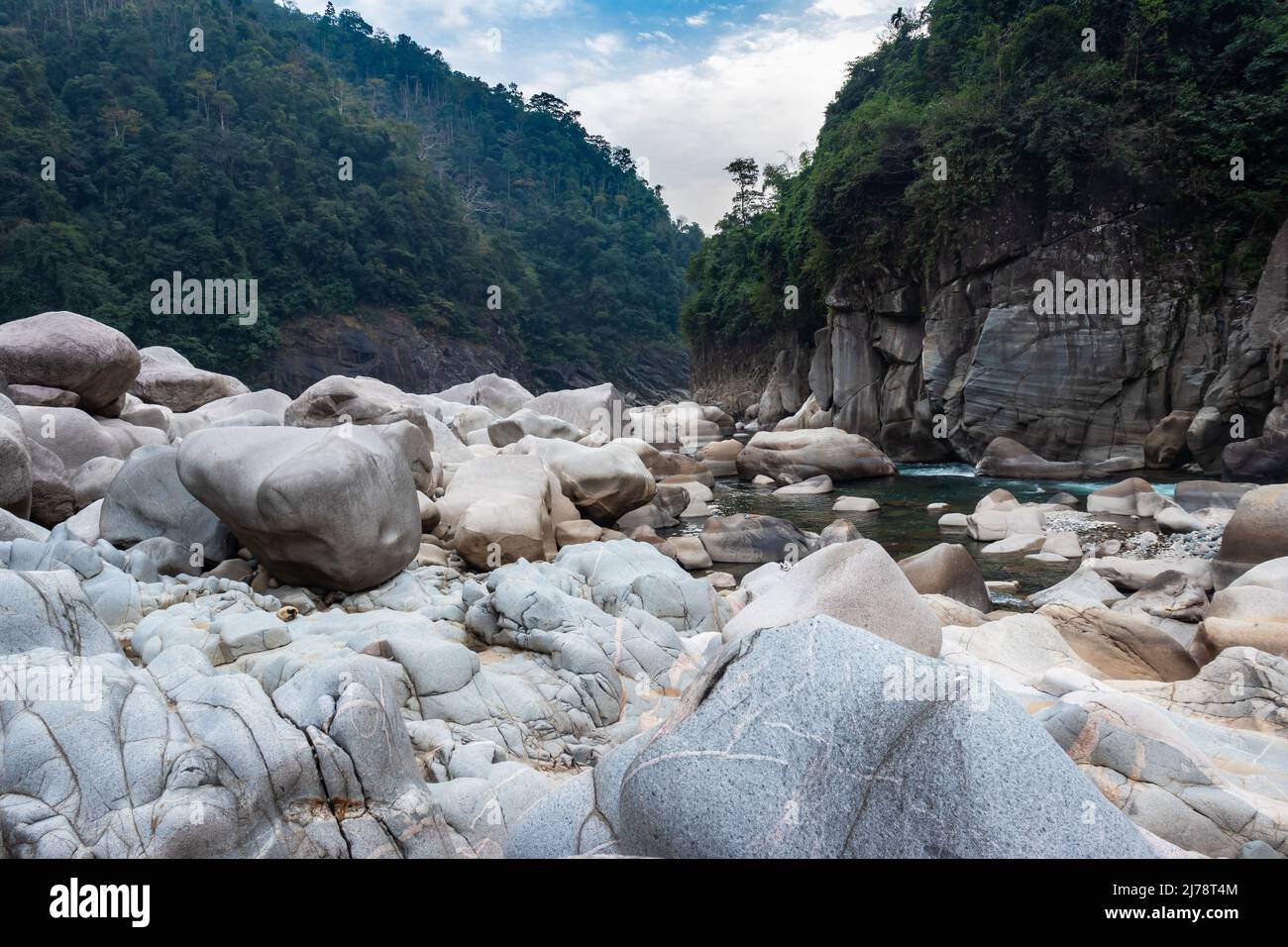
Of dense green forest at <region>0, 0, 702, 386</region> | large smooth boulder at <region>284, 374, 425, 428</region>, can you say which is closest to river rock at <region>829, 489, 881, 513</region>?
large smooth boulder at <region>284, 374, 425, 428</region>

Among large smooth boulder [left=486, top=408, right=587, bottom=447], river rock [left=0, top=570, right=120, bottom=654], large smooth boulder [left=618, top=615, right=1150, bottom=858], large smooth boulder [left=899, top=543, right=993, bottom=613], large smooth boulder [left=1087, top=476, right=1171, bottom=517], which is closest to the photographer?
large smooth boulder [left=618, top=615, right=1150, bottom=858]

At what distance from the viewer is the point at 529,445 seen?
486 inches

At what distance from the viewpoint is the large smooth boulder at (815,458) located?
18.4m

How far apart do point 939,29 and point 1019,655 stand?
27.9 m

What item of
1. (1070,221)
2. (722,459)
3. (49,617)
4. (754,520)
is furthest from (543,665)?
(1070,221)

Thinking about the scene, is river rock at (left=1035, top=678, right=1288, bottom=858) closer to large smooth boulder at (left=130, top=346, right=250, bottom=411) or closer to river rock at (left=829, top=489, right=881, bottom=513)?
river rock at (left=829, top=489, right=881, bottom=513)

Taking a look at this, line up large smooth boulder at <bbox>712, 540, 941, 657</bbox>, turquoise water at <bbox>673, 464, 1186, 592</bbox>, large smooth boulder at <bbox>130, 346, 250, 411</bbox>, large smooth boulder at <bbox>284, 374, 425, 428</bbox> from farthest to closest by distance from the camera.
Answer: large smooth boulder at <bbox>130, 346, 250, 411</bbox>
turquoise water at <bbox>673, 464, 1186, 592</bbox>
large smooth boulder at <bbox>284, 374, 425, 428</bbox>
large smooth boulder at <bbox>712, 540, 941, 657</bbox>

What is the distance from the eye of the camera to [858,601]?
5430 mm

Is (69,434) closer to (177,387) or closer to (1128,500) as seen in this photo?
(177,387)

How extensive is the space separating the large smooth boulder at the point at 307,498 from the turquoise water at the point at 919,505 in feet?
16.9

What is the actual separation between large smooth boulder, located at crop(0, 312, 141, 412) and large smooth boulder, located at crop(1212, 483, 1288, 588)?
12393 millimetres

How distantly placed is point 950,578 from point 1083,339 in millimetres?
13707

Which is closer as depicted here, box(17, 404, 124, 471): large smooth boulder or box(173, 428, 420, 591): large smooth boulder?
box(173, 428, 420, 591): large smooth boulder

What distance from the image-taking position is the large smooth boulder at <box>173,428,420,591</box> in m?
5.84
